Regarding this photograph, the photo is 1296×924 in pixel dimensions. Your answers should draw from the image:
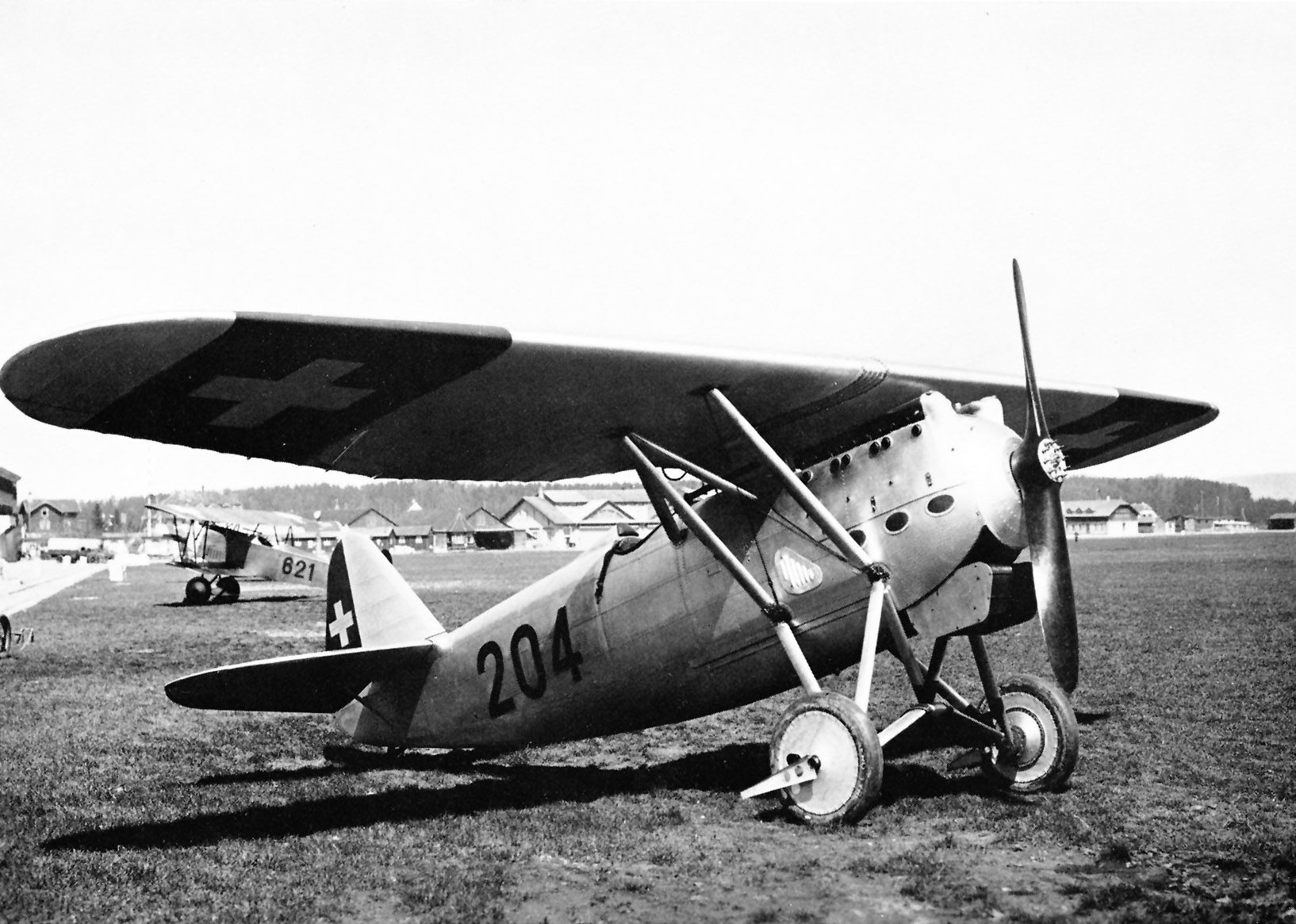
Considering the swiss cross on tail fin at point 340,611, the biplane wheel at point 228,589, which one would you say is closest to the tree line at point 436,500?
the biplane wheel at point 228,589

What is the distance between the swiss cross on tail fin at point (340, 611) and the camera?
30.1ft

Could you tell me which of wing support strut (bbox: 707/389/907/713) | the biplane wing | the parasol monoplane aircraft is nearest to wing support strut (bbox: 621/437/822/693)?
the parasol monoplane aircraft

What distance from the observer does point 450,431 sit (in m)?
6.62

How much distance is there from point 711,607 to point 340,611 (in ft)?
13.3

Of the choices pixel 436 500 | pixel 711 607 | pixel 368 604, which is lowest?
pixel 436 500

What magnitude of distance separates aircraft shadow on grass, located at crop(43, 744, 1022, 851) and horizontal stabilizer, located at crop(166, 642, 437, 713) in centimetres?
74

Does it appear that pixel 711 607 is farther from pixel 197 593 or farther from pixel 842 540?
pixel 197 593

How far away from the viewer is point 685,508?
6.52 m

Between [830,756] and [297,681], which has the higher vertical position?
[297,681]

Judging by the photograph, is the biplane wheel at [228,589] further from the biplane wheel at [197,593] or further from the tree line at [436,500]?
the tree line at [436,500]

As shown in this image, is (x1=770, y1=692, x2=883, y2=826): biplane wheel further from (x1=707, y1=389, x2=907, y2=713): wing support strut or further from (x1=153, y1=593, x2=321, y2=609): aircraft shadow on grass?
(x1=153, y1=593, x2=321, y2=609): aircraft shadow on grass

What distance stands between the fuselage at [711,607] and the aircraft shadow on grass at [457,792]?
1.27ft

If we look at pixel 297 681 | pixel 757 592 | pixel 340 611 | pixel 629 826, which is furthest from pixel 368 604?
pixel 757 592

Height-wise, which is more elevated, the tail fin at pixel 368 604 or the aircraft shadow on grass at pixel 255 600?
the tail fin at pixel 368 604
